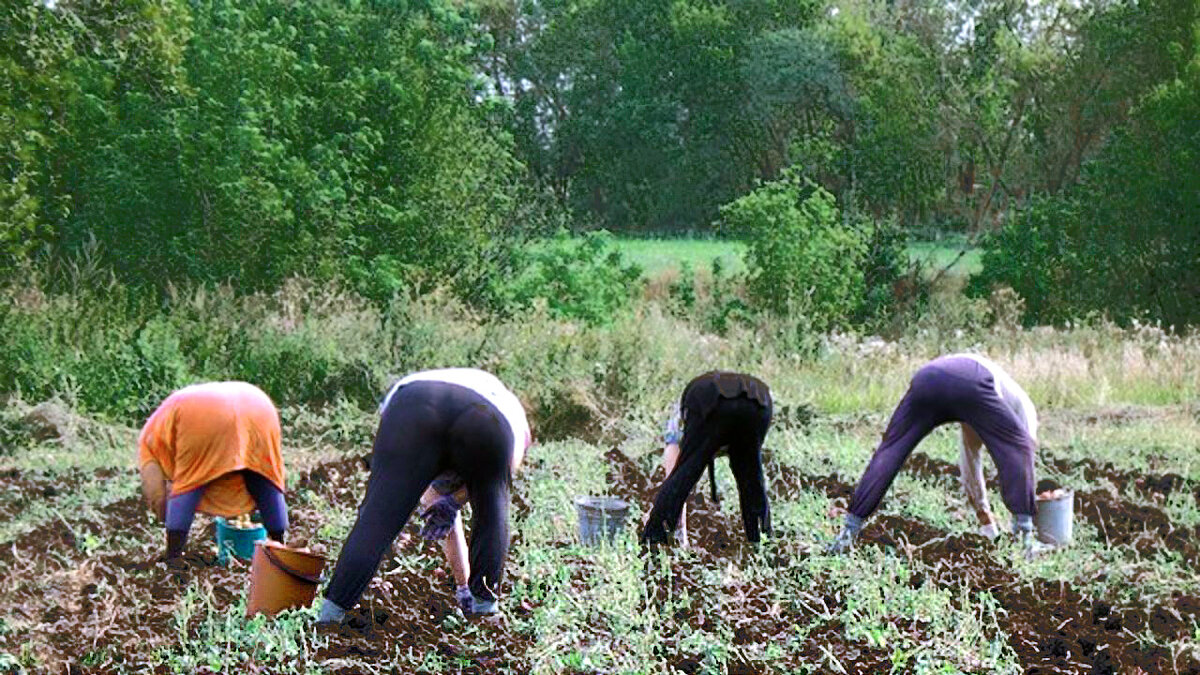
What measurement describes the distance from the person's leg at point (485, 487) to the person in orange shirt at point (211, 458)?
1.78m

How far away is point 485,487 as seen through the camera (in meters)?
6.07

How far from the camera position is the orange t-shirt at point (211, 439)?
7461 millimetres

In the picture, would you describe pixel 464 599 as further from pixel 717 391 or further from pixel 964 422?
pixel 964 422

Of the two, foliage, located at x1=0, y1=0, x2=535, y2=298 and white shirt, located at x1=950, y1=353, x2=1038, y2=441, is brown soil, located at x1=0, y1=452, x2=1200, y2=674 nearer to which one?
white shirt, located at x1=950, y1=353, x2=1038, y2=441

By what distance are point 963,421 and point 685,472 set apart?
156 centimetres

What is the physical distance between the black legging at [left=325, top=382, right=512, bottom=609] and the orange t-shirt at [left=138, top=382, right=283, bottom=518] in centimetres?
170

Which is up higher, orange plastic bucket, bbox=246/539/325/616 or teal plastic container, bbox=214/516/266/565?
orange plastic bucket, bbox=246/539/325/616

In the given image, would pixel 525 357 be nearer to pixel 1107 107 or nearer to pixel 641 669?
pixel 641 669

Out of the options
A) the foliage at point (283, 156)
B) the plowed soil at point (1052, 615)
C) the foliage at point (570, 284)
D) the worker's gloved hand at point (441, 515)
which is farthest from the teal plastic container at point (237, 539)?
the foliage at point (570, 284)

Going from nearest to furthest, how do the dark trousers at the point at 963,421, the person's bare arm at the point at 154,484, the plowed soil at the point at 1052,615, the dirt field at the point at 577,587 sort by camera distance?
the dirt field at the point at 577,587, the plowed soil at the point at 1052,615, the person's bare arm at the point at 154,484, the dark trousers at the point at 963,421

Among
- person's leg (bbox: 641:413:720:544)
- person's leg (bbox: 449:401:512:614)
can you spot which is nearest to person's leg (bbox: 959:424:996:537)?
person's leg (bbox: 641:413:720:544)

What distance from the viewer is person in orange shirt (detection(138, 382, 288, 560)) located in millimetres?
7469

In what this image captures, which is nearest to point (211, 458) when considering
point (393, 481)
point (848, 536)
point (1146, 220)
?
point (393, 481)

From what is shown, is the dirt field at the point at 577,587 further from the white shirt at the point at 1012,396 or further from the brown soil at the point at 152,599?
the white shirt at the point at 1012,396
